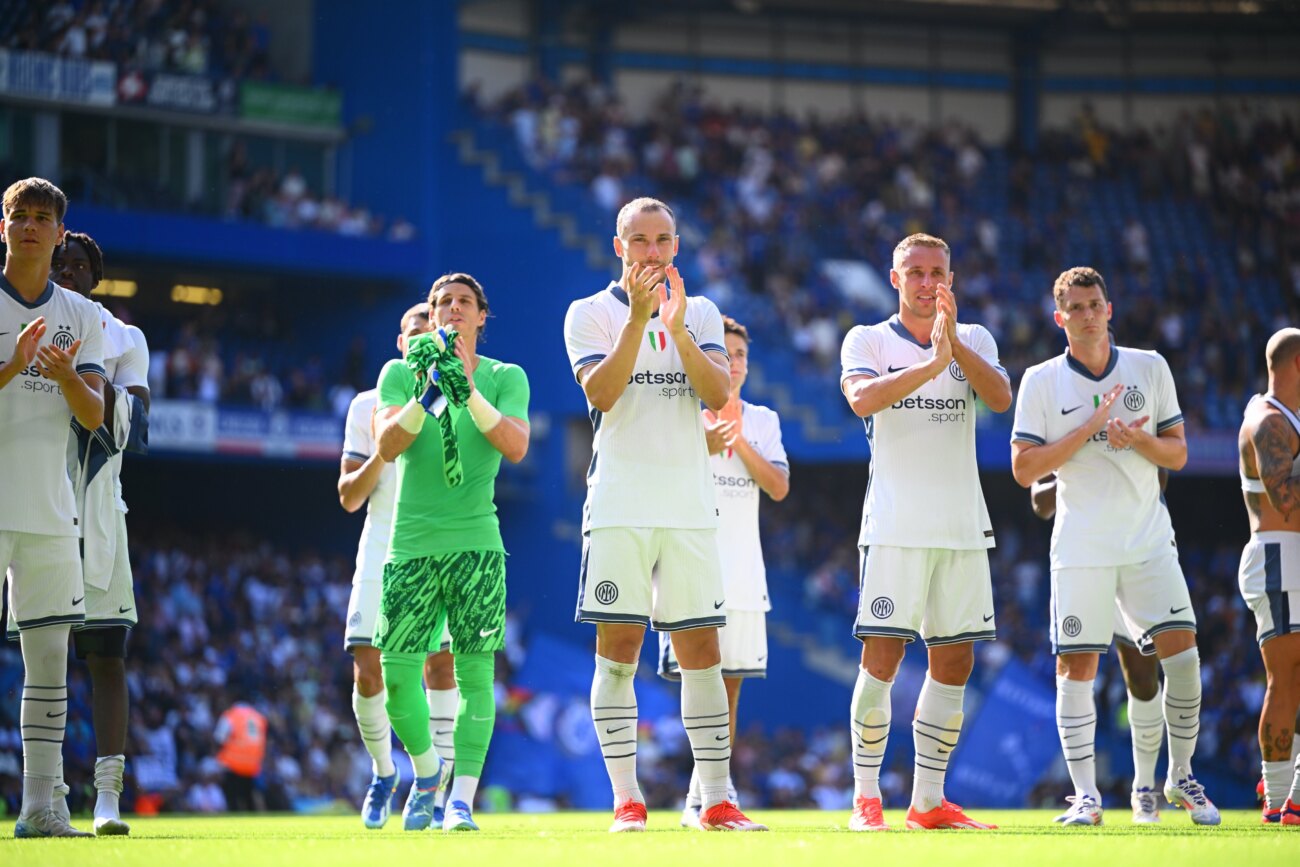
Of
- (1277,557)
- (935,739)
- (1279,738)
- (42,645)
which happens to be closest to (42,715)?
(42,645)

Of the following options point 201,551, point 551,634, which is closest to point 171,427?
point 201,551

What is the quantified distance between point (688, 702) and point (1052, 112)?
3375 cm

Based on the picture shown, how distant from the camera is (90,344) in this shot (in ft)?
26.3

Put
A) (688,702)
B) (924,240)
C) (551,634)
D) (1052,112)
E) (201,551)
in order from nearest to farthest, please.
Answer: (688,702) < (924,240) < (201,551) < (551,634) < (1052,112)

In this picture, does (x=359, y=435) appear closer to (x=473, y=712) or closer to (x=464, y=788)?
(x=473, y=712)

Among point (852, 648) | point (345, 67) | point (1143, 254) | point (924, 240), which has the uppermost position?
point (345, 67)

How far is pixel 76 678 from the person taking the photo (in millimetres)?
20391

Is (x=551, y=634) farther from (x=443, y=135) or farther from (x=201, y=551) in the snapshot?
(x=443, y=135)

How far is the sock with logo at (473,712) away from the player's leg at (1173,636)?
350 cm

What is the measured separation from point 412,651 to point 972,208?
93.7 ft

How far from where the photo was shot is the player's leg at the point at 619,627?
306 inches

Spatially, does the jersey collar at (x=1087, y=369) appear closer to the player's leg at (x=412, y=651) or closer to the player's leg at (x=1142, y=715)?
the player's leg at (x=1142, y=715)

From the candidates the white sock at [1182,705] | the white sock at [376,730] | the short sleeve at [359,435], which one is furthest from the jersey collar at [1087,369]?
the white sock at [376,730]

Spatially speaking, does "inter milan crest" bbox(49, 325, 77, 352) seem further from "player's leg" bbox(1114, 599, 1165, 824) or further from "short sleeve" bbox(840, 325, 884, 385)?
"player's leg" bbox(1114, 599, 1165, 824)
